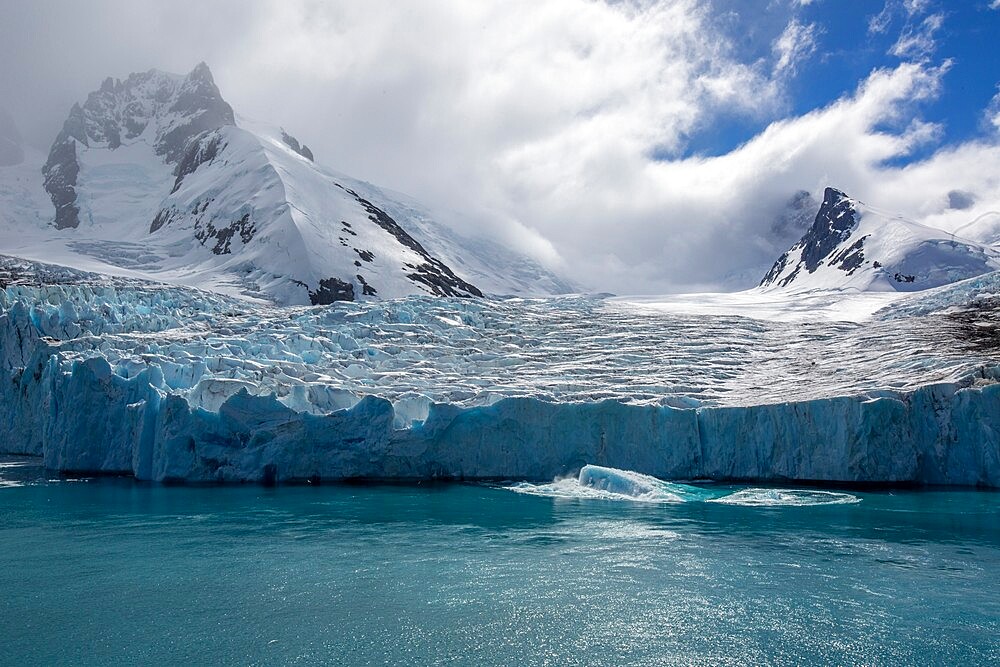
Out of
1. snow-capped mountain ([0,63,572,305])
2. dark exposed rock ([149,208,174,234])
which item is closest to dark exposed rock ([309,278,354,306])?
snow-capped mountain ([0,63,572,305])

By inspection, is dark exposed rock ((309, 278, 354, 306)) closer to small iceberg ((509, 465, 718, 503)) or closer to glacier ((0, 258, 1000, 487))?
glacier ((0, 258, 1000, 487))

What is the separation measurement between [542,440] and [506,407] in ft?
4.29

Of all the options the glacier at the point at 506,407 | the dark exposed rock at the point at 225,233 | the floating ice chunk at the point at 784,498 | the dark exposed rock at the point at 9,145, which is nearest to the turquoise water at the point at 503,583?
the floating ice chunk at the point at 784,498

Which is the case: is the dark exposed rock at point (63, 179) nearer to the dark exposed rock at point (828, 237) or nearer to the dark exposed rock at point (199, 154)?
the dark exposed rock at point (199, 154)

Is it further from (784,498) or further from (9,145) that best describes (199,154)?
(784,498)

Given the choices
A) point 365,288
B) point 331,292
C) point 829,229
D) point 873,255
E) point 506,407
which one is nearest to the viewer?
point 506,407

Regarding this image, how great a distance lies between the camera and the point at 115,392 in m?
21.7

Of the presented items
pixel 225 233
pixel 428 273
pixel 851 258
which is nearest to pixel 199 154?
pixel 225 233

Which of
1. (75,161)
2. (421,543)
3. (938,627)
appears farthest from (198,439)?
(75,161)

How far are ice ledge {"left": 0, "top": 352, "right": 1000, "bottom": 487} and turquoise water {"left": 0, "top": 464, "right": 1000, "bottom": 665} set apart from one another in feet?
6.33

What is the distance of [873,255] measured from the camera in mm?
96000

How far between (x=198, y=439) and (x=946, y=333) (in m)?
21.8

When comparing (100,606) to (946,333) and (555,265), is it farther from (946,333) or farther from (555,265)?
(555,265)

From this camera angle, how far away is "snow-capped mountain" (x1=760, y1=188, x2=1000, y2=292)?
83.8m
